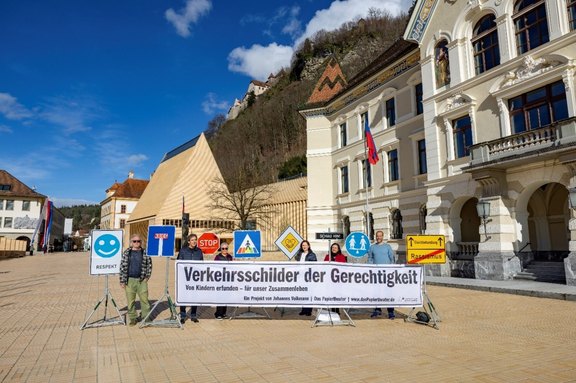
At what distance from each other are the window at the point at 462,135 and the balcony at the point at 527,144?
1886 mm

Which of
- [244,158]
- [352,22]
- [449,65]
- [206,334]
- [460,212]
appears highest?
[352,22]

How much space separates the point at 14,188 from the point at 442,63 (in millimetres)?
75146

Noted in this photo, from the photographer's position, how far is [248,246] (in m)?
12.6

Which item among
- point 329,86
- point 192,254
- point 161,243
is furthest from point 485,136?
point 329,86

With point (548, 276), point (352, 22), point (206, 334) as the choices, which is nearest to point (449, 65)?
point (548, 276)

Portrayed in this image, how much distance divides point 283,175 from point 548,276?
4413cm

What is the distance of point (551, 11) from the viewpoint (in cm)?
1498

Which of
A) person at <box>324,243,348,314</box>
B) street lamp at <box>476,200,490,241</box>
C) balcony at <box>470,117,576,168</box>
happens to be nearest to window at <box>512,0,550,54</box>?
balcony at <box>470,117,576,168</box>

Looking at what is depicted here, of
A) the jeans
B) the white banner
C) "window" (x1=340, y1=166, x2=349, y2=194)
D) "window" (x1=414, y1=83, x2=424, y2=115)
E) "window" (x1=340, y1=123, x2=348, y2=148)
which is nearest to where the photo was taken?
the jeans

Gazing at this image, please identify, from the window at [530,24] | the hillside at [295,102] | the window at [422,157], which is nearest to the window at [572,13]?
the window at [530,24]

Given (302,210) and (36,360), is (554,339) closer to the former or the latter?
(36,360)

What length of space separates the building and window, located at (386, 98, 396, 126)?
6cm

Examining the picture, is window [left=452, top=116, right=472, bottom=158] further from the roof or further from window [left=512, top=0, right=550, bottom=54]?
the roof

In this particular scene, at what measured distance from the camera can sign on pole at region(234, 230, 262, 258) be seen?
12539mm
